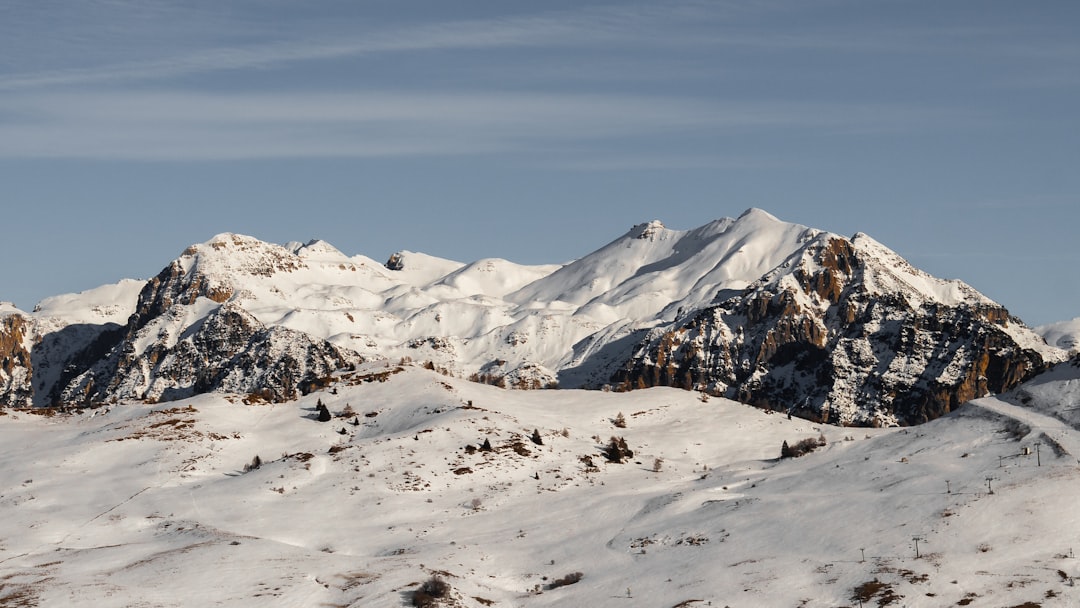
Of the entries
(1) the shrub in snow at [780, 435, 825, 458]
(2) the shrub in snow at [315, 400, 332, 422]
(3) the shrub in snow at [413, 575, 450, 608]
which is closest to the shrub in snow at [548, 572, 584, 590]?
(3) the shrub in snow at [413, 575, 450, 608]

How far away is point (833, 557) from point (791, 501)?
10.3 m

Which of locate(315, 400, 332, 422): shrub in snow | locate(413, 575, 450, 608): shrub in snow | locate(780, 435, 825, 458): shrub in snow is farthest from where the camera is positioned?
locate(315, 400, 332, 422): shrub in snow

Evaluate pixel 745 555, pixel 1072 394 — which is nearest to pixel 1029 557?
pixel 745 555

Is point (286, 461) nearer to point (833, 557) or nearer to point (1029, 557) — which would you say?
point (833, 557)

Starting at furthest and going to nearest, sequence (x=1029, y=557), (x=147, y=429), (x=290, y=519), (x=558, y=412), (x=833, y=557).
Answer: (x=558, y=412), (x=147, y=429), (x=290, y=519), (x=833, y=557), (x=1029, y=557)

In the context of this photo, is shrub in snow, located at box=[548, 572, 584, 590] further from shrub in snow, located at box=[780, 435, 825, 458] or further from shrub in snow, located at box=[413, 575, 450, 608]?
shrub in snow, located at box=[780, 435, 825, 458]

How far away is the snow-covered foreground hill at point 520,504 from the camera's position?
5275 centimetres

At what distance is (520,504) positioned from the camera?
250 ft

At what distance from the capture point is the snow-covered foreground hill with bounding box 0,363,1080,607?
5275 cm

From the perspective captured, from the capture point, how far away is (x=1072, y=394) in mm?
73812

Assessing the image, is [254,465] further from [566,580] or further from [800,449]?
[800,449]

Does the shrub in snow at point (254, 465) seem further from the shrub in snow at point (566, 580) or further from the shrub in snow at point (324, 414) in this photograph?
the shrub in snow at point (566, 580)

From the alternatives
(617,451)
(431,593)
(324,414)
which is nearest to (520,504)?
(617,451)

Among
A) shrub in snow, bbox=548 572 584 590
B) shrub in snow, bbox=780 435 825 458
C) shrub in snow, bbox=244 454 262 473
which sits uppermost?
shrub in snow, bbox=244 454 262 473
